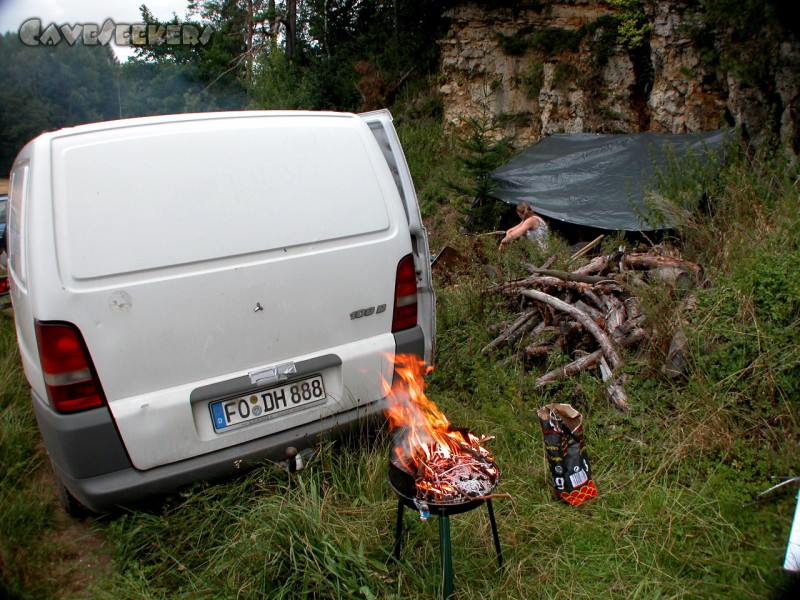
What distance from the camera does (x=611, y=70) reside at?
13.4m

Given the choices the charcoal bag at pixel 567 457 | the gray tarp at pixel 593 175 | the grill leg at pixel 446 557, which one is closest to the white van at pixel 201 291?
the charcoal bag at pixel 567 457

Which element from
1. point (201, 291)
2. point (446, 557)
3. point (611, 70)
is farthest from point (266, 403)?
point (611, 70)

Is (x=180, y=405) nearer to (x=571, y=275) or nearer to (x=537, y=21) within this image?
(x=571, y=275)

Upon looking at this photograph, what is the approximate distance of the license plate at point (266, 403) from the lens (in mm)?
2881

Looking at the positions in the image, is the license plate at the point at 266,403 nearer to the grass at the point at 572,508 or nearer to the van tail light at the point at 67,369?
the grass at the point at 572,508

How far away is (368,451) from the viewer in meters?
3.34

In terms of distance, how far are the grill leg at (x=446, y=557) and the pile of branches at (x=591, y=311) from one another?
184 cm

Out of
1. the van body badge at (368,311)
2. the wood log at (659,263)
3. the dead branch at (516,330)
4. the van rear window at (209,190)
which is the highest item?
the van rear window at (209,190)

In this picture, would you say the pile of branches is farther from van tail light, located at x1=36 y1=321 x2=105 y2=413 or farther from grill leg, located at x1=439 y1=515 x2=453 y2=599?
van tail light, located at x1=36 y1=321 x2=105 y2=413

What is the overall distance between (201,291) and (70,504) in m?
1.54

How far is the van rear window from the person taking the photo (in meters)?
2.59

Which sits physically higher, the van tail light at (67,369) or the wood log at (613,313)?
the van tail light at (67,369)

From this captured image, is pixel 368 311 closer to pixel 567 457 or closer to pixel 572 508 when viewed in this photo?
pixel 567 457

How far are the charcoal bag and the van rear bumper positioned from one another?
102cm
